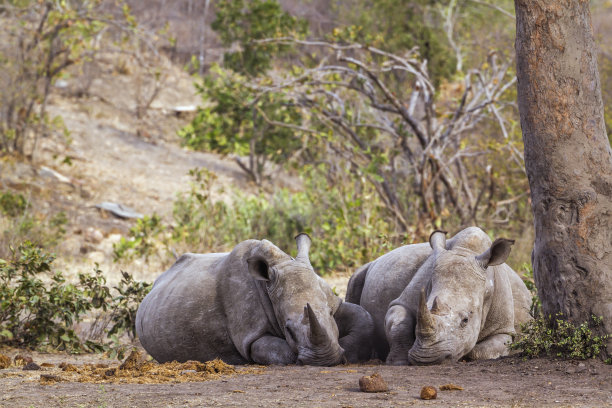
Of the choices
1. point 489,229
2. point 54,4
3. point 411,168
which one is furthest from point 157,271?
point 54,4

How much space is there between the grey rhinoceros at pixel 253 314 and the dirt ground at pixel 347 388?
1.40 ft

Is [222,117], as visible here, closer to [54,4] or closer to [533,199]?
[54,4]

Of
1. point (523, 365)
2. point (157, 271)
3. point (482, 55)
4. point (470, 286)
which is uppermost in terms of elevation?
point (482, 55)

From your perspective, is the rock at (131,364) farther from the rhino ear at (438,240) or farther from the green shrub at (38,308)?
the rhino ear at (438,240)

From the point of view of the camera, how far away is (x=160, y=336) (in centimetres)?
647

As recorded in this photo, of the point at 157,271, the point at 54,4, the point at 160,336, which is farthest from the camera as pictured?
the point at 54,4

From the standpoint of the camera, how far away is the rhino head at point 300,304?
17.7 ft

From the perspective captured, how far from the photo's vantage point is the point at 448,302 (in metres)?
5.36

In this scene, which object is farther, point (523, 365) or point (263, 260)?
→ point (263, 260)

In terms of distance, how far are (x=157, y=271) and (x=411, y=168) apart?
4.01 meters

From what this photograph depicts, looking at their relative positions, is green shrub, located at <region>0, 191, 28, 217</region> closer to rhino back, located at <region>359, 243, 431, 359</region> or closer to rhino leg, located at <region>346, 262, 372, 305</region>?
rhino leg, located at <region>346, 262, 372, 305</region>

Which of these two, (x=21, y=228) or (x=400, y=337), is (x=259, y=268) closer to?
(x=400, y=337)

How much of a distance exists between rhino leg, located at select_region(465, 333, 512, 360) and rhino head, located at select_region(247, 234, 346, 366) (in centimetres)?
94

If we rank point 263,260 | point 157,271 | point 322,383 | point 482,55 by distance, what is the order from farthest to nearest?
point 482,55, point 157,271, point 263,260, point 322,383
